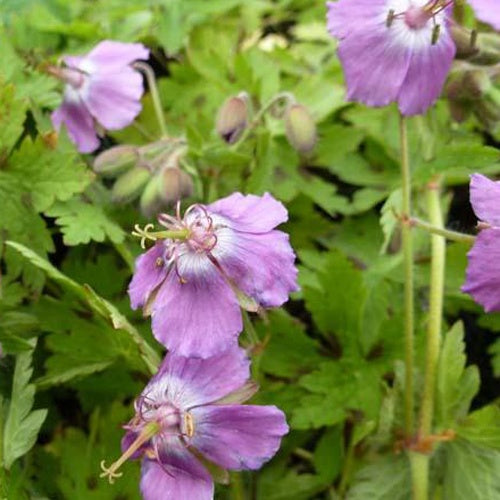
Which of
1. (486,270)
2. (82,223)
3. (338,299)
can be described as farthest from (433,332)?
(82,223)

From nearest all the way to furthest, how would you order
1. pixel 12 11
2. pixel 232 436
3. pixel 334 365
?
pixel 232 436 < pixel 334 365 < pixel 12 11

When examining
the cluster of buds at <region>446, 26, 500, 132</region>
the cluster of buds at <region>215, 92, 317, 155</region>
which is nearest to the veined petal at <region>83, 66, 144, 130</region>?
the cluster of buds at <region>215, 92, 317, 155</region>

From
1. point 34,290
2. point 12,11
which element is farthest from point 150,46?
point 34,290

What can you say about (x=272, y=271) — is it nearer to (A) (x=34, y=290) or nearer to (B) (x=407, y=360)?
(B) (x=407, y=360)

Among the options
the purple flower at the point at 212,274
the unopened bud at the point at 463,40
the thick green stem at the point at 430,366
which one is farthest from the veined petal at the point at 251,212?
the unopened bud at the point at 463,40

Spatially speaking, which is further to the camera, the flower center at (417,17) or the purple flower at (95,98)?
the purple flower at (95,98)

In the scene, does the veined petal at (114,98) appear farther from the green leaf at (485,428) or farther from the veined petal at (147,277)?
the green leaf at (485,428)
